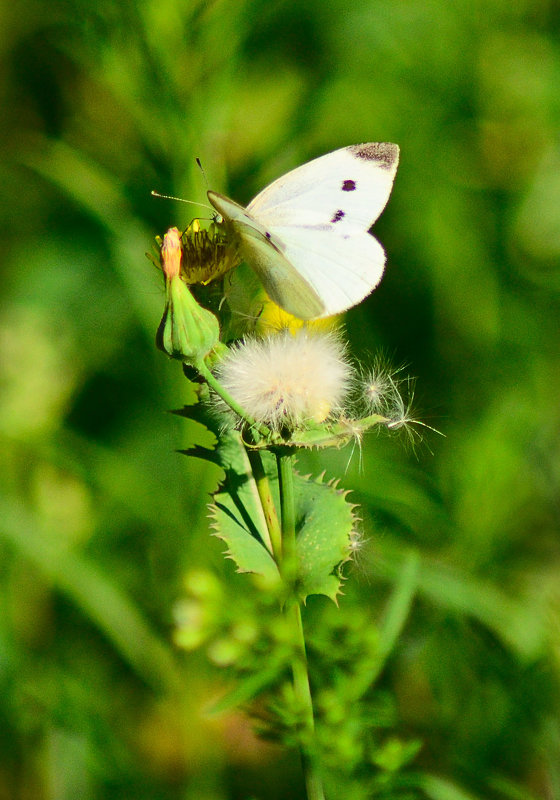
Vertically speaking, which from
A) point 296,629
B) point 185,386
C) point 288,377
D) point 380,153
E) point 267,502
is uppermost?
point 380,153

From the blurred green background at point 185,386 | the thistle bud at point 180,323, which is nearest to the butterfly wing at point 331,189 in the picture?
the thistle bud at point 180,323

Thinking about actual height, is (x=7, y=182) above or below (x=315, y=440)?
below

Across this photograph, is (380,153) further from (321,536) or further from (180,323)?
(321,536)

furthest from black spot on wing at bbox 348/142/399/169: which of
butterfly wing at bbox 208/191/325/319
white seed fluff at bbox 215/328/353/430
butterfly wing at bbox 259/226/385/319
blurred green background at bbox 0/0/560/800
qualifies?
blurred green background at bbox 0/0/560/800

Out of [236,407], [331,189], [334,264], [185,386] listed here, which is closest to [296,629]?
[236,407]

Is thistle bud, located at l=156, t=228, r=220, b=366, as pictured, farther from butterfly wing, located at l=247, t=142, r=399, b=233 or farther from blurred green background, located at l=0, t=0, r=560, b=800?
blurred green background, located at l=0, t=0, r=560, b=800

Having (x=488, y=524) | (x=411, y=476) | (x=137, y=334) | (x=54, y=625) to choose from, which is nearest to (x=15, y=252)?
(x=137, y=334)

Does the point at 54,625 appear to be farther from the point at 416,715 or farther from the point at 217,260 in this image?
the point at 217,260

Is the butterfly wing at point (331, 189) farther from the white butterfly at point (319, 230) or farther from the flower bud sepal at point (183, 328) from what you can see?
the flower bud sepal at point (183, 328)
